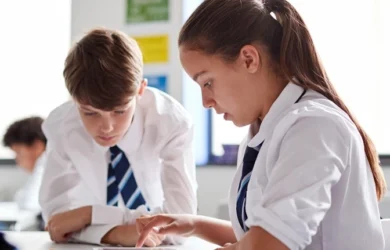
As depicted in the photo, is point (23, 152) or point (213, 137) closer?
point (213, 137)

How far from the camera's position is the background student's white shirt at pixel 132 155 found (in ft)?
5.26

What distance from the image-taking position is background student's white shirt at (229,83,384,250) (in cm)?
76

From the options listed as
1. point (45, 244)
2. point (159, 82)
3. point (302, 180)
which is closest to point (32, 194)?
point (159, 82)

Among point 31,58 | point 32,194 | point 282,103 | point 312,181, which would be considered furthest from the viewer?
point 31,58

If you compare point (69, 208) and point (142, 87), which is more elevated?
point (142, 87)

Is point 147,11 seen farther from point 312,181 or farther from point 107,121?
point 312,181

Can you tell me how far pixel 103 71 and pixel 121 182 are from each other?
37cm

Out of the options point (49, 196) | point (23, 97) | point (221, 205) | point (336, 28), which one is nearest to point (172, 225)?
point (49, 196)

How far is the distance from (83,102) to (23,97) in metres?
2.20

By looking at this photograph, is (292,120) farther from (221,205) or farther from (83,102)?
(221,205)

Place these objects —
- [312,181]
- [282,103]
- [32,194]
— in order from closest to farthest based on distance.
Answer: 1. [312,181]
2. [282,103]
3. [32,194]

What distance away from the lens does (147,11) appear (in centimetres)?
296

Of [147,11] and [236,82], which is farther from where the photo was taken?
[147,11]

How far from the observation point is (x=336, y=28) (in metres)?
2.74
